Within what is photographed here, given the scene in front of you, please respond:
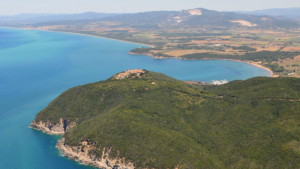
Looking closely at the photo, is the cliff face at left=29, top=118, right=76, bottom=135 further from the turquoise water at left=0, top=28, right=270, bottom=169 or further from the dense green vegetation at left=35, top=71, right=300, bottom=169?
the turquoise water at left=0, top=28, right=270, bottom=169

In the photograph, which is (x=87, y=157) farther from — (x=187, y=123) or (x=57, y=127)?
(x=187, y=123)

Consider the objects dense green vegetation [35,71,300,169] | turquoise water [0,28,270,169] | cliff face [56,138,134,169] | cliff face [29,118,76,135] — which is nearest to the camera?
dense green vegetation [35,71,300,169]

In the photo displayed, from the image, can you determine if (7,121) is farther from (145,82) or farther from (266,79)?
(266,79)

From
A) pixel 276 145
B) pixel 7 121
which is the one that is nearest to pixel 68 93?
pixel 7 121

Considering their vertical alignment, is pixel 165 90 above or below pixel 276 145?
above

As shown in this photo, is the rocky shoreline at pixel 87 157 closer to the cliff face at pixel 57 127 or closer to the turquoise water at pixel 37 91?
the turquoise water at pixel 37 91

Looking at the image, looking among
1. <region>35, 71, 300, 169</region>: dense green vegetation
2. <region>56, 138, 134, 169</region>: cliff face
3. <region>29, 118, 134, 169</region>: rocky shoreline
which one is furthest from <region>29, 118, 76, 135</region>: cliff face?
<region>56, 138, 134, 169</region>: cliff face
